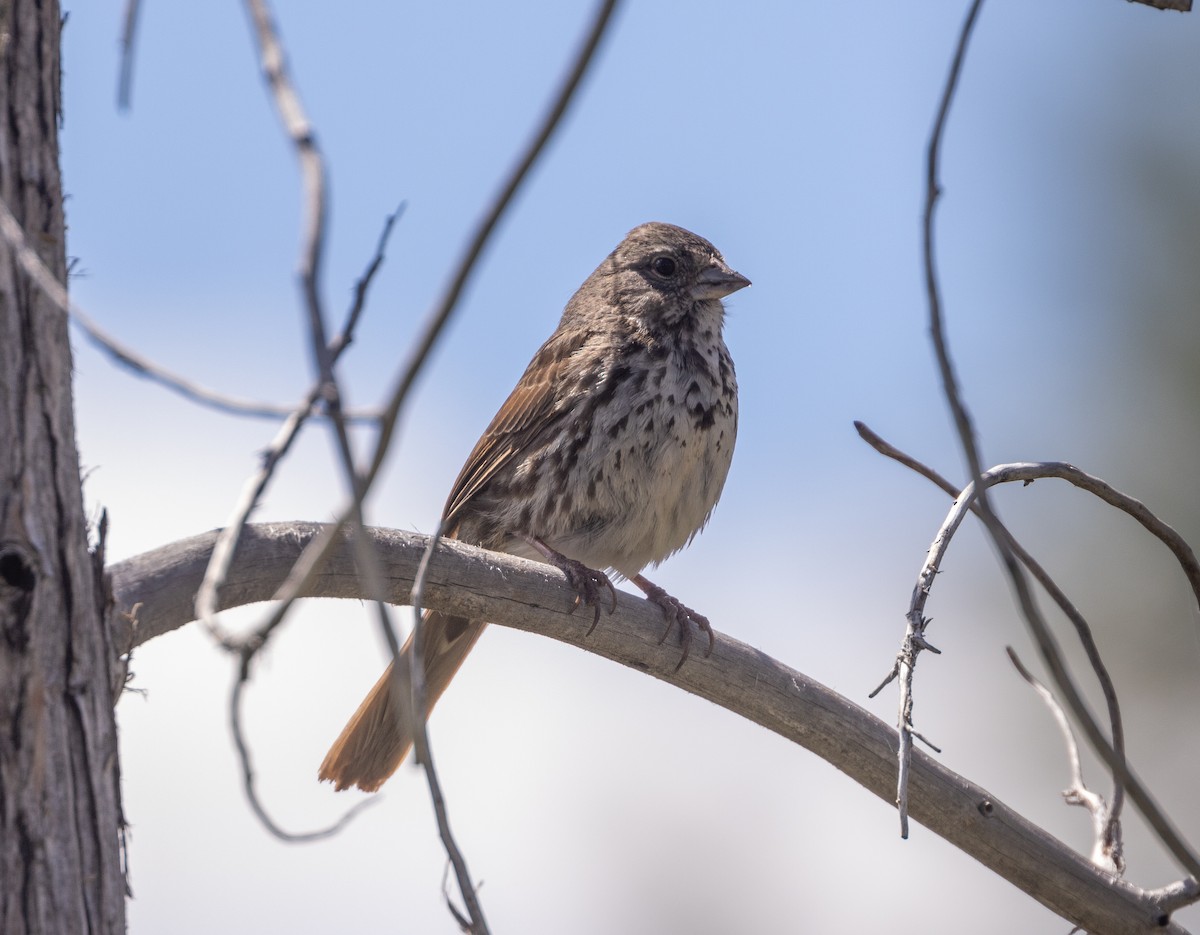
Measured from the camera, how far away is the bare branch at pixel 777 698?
3354mm

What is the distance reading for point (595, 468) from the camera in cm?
492

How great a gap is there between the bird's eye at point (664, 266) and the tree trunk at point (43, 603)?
11.5 ft

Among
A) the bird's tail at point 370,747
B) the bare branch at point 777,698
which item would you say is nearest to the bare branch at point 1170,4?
the bare branch at point 777,698

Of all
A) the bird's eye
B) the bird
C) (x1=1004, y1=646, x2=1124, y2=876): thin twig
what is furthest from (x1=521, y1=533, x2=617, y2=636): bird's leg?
the bird's eye

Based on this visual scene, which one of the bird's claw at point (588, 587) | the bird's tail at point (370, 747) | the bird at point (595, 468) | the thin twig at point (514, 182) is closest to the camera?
the thin twig at point (514, 182)

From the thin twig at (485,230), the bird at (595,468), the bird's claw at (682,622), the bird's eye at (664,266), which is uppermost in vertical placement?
the bird's eye at (664,266)

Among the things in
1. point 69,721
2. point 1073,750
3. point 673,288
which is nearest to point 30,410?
point 69,721

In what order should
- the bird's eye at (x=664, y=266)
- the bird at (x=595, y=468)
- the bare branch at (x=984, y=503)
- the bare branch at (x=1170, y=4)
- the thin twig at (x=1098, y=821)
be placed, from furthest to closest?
1. the bird's eye at (x=664, y=266)
2. the bird at (x=595, y=468)
3. the thin twig at (x=1098, y=821)
4. the bare branch at (x=1170, y=4)
5. the bare branch at (x=984, y=503)

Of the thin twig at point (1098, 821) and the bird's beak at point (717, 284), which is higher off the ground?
the bird's beak at point (717, 284)

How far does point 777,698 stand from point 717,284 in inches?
85.0

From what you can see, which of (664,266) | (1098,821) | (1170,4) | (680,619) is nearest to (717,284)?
(664,266)

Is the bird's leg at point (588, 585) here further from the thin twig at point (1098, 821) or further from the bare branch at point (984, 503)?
the bare branch at point (984, 503)

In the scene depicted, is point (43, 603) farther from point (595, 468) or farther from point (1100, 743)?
point (595, 468)

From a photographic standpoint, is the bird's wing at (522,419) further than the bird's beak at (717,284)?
No
